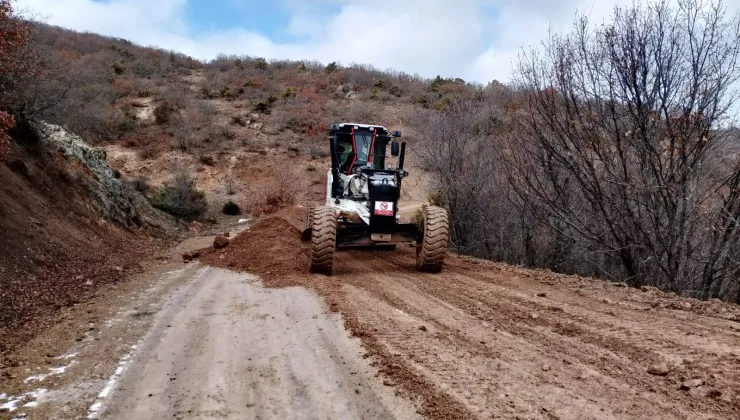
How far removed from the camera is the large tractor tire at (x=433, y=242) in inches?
358

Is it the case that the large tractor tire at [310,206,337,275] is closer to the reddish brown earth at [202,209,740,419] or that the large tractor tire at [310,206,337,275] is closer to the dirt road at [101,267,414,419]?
the reddish brown earth at [202,209,740,419]

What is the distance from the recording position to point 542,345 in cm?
503

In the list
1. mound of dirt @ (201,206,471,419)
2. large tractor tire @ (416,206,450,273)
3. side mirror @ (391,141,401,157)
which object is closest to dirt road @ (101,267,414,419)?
mound of dirt @ (201,206,471,419)

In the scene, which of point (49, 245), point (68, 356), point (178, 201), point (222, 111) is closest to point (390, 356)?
point (68, 356)

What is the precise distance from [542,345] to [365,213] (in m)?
5.53

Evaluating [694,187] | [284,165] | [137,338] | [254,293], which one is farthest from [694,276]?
[284,165]

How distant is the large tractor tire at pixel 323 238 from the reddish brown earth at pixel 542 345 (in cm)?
37

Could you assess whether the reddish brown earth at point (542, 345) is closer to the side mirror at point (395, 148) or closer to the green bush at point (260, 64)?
the side mirror at point (395, 148)

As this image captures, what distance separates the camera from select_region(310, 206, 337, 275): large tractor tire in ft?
28.9

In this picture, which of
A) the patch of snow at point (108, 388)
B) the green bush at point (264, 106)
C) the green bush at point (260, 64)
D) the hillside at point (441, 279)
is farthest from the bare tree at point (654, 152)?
the green bush at point (260, 64)

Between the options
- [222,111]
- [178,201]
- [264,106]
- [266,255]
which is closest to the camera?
[266,255]

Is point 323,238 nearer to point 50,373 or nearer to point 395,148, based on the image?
point 395,148

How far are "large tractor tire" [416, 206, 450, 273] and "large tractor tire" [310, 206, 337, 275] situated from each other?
5.24 feet

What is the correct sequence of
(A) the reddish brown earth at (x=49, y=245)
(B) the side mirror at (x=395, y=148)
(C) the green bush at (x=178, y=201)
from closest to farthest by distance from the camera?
(A) the reddish brown earth at (x=49, y=245)
(B) the side mirror at (x=395, y=148)
(C) the green bush at (x=178, y=201)
